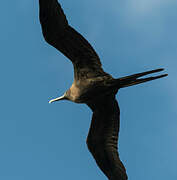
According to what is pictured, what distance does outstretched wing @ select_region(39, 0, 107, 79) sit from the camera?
12.2 metres

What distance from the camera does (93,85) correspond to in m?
12.8

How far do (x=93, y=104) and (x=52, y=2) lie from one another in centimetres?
374

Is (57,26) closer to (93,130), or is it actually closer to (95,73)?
(95,73)

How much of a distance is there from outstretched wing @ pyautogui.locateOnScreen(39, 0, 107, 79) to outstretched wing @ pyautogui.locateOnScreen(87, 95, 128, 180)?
1254mm

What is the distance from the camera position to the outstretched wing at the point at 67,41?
40.1ft

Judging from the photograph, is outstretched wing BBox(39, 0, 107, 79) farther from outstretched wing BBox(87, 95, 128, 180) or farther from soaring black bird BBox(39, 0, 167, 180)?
outstretched wing BBox(87, 95, 128, 180)

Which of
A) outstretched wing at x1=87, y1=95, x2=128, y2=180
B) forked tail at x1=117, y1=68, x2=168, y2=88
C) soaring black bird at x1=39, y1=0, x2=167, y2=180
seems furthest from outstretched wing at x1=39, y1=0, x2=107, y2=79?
outstretched wing at x1=87, y1=95, x2=128, y2=180

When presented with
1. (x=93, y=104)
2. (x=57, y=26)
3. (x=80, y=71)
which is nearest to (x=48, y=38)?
(x=57, y=26)

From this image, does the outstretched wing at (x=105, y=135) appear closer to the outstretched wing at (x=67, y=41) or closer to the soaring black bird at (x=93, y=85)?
the soaring black bird at (x=93, y=85)

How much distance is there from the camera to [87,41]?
12688mm

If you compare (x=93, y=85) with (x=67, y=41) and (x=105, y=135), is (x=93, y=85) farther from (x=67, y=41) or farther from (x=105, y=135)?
(x=105, y=135)

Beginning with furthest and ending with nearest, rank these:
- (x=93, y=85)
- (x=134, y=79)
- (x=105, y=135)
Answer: (x=105, y=135) → (x=93, y=85) → (x=134, y=79)

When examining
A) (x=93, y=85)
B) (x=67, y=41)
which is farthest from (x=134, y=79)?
(x=67, y=41)

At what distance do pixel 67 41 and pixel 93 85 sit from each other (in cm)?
157
